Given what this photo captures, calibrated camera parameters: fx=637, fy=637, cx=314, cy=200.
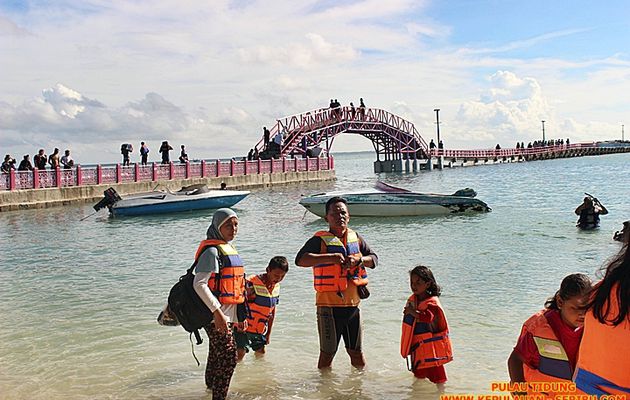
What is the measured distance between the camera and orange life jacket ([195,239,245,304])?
4730 mm

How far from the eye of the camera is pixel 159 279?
11.7 meters

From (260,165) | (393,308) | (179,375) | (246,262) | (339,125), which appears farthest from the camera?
(339,125)

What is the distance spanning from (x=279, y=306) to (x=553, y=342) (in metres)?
5.86

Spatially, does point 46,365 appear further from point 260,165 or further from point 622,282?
point 260,165

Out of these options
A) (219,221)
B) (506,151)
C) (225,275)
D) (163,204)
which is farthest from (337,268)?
(506,151)

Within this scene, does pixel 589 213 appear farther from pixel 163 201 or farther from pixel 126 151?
pixel 126 151

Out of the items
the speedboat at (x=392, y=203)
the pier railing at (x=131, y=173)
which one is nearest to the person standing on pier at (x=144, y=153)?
the pier railing at (x=131, y=173)

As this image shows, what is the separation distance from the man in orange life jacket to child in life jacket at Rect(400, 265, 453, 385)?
472 millimetres

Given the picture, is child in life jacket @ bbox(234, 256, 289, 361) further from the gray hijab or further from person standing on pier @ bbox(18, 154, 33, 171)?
person standing on pier @ bbox(18, 154, 33, 171)

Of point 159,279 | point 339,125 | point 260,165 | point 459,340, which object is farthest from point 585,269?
point 339,125

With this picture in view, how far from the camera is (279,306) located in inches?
357

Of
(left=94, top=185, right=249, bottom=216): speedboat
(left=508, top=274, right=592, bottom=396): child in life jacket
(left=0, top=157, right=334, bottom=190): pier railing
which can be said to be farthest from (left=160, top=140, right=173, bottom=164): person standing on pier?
(left=508, top=274, right=592, bottom=396): child in life jacket

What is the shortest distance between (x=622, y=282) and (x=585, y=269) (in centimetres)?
1013

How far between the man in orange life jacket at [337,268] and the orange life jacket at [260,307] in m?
0.63
